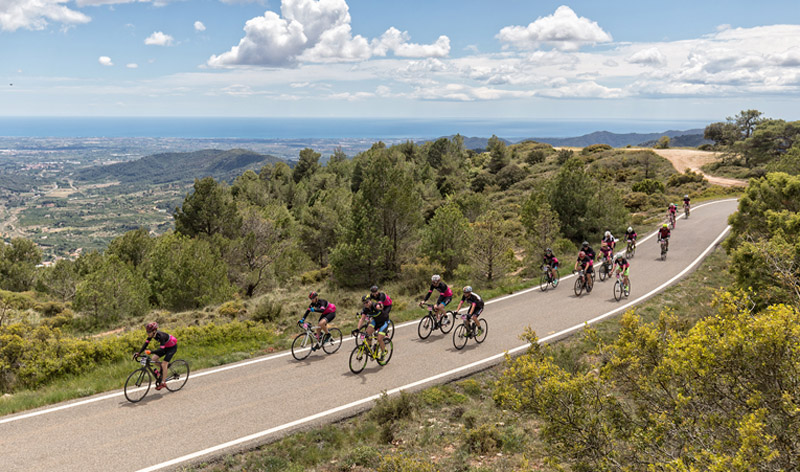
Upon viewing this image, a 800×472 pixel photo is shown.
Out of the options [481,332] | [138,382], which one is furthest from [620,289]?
[138,382]

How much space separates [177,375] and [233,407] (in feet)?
6.88

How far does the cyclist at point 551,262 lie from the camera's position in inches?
783

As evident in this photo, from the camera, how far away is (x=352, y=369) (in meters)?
12.4

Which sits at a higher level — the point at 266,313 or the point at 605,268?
the point at 605,268

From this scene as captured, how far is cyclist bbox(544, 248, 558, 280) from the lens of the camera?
19.9 m

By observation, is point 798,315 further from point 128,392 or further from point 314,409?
point 128,392

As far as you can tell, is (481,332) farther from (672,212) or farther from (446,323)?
(672,212)

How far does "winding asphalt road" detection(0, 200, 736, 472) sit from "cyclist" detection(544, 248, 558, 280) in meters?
3.38

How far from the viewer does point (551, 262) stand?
2023cm

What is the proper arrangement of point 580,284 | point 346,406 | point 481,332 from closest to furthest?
point 346,406 → point 481,332 → point 580,284

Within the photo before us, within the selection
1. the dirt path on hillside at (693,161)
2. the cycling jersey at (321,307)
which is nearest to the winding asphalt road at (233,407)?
the cycling jersey at (321,307)

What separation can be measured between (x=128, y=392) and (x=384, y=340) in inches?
265

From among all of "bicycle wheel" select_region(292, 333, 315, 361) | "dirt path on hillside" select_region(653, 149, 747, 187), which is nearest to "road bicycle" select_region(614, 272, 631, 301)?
"bicycle wheel" select_region(292, 333, 315, 361)

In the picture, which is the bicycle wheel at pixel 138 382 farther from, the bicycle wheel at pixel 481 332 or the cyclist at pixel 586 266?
the cyclist at pixel 586 266
